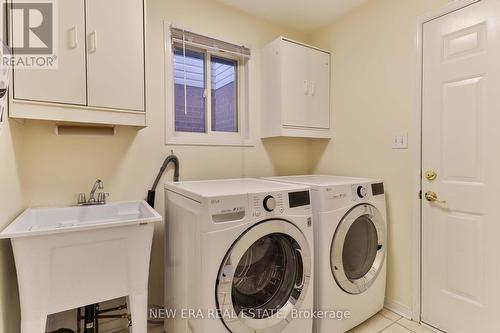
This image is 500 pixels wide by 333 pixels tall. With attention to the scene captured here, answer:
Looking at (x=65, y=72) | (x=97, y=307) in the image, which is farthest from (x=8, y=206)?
(x=97, y=307)

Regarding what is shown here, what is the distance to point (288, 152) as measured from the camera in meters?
2.68

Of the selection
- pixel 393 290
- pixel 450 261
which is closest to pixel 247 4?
pixel 450 261

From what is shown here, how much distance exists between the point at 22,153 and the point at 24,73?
1.66 feet

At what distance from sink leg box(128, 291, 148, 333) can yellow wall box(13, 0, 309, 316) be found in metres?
0.58

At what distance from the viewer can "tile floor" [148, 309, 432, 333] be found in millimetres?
1797

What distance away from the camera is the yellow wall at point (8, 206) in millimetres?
1145

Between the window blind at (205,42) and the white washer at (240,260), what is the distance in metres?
1.19

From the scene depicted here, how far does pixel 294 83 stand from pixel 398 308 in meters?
1.98

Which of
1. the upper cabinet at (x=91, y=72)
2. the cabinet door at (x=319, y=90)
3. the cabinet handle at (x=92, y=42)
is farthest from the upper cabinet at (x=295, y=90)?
the cabinet handle at (x=92, y=42)

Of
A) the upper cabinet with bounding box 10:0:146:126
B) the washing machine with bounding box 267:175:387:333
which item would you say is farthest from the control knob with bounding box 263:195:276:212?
the upper cabinet with bounding box 10:0:146:126

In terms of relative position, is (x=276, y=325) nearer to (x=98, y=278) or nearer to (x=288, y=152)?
(x=98, y=278)

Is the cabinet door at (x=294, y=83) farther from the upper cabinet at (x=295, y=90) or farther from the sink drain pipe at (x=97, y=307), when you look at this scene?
the sink drain pipe at (x=97, y=307)

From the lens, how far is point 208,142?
2.19 meters

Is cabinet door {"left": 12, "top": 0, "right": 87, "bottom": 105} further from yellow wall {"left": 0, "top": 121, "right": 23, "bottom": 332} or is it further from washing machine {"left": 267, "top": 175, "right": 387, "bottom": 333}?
washing machine {"left": 267, "top": 175, "right": 387, "bottom": 333}
